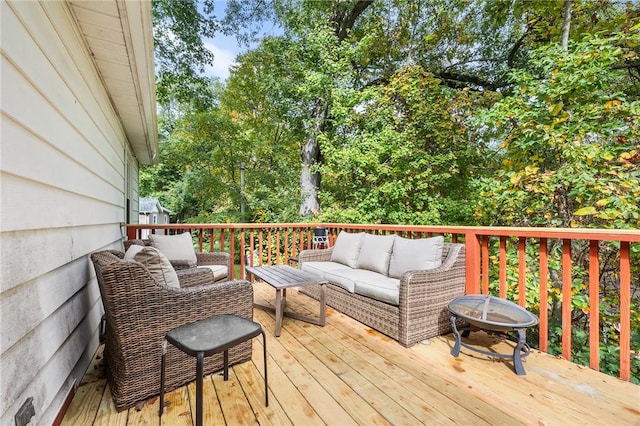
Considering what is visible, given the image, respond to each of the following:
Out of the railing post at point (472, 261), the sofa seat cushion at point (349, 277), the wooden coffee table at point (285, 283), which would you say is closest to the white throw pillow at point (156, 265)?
the wooden coffee table at point (285, 283)

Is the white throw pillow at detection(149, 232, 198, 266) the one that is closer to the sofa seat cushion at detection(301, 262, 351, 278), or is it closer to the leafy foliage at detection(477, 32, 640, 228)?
the sofa seat cushion at detection(301, 262, 351, 278)

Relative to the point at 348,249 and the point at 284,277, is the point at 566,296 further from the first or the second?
the point at 284,277

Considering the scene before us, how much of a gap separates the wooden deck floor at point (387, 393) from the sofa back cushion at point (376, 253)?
99cm

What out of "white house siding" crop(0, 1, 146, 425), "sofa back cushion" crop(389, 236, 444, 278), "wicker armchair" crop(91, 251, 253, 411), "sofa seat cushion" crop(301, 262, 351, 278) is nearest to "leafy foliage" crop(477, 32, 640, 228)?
"sofa back cushion" crop(389, 236, 444, 278)

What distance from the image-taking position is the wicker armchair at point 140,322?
5.49 feet

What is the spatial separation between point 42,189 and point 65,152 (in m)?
0.49

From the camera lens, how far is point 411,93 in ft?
20.7

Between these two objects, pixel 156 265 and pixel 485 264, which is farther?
pixel 485 264

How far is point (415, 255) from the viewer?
2.96 m

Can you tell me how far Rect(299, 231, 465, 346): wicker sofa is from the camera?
8.27 ft

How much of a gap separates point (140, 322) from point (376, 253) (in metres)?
2.41

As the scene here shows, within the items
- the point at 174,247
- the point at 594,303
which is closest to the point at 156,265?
the point at 174,247

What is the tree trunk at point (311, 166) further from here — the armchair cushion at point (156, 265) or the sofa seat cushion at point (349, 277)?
the armchair cushion at point (156, 265)

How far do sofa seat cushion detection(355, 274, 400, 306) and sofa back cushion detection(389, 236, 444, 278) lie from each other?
14 centimetres
